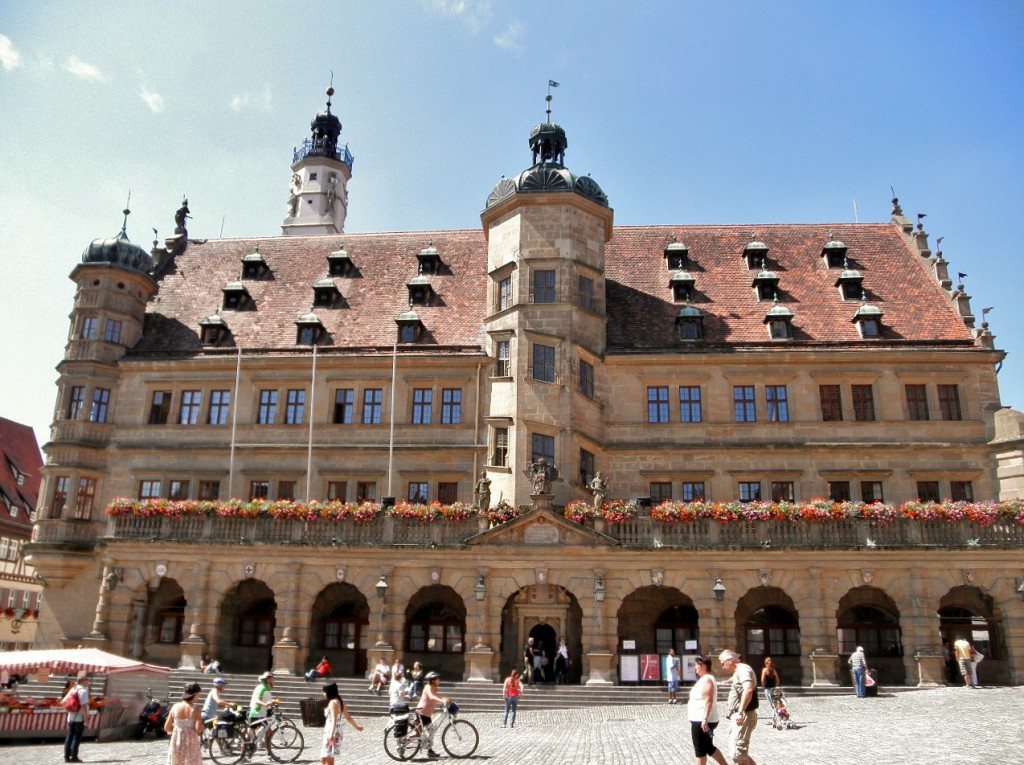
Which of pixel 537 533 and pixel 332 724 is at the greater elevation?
pixel 537 533

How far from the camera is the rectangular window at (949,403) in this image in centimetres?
3531

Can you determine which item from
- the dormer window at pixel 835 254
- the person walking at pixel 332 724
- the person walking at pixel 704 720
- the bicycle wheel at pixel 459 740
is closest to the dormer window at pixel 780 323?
the dormer window at pixel 835 254

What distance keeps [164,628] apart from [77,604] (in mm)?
3872

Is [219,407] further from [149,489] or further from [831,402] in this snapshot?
[831,402]

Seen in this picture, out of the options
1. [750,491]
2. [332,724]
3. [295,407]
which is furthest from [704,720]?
[295,407]

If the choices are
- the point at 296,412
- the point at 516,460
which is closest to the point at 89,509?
the point at 296,412

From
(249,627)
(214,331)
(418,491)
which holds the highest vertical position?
(214,331)

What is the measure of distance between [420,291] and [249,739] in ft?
83.4

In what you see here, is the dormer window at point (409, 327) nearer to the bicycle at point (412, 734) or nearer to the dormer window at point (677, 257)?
the dormer window at point (677, 257)

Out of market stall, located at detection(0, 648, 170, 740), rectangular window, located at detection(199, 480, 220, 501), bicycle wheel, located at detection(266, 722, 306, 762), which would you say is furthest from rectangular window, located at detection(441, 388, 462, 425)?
bicycle wheel, located at detection(266, 722, 306, 762)

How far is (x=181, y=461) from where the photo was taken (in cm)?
3762

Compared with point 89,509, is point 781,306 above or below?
above

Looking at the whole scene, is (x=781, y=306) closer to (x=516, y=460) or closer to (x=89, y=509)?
(x=516, y=460)

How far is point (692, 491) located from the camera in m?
35.3
